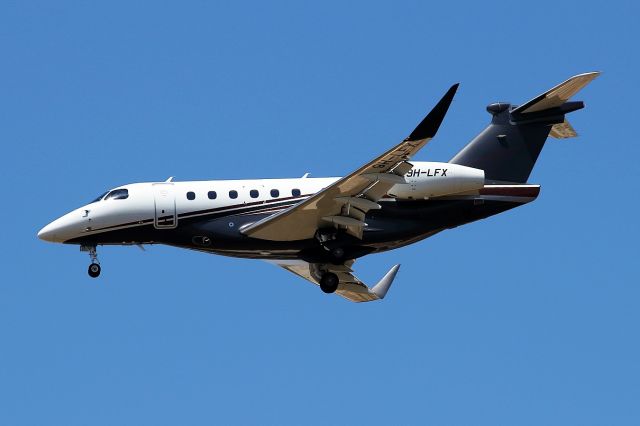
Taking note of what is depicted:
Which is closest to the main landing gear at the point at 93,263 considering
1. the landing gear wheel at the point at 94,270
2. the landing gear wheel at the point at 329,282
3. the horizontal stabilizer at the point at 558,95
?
the landing gear wheel at the point at 94,270

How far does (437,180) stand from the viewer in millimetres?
33062

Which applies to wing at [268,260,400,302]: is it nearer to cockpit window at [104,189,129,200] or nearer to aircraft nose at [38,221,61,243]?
cockpit window at [104,189,129,200]

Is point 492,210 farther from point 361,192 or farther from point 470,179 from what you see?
point 361,192

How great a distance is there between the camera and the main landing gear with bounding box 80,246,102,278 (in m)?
33.4

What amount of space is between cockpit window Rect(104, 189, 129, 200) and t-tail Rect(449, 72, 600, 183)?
8775 mm

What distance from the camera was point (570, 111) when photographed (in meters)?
34.2

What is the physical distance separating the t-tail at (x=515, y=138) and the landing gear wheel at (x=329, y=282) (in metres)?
4.51

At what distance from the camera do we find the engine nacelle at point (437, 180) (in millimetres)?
33062

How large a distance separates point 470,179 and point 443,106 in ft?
14.5

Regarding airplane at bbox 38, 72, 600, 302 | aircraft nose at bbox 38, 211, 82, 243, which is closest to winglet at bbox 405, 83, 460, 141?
airplane at bbox 38, 72, 600, 302

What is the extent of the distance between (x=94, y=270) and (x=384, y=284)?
29.8ft

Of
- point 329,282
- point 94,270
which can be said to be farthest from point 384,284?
point 94,270

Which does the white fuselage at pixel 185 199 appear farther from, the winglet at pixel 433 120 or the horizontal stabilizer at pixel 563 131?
the winglet at pixel 433 120

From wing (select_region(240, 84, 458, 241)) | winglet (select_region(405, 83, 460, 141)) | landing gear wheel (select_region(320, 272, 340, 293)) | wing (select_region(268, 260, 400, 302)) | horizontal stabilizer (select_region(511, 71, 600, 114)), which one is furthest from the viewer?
wing (select_region(268, 260, 400, 302))
